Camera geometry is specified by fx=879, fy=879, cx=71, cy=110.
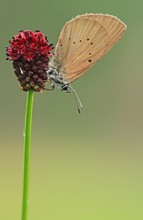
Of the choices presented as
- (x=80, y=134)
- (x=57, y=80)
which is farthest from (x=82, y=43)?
(x=80, y=134)

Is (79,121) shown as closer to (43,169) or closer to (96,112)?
Answer: (96,112)

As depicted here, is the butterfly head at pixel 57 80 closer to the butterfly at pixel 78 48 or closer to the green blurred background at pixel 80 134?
the butterfly at pixel 78 48

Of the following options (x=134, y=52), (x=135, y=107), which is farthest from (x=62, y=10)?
(x=135, y=107)

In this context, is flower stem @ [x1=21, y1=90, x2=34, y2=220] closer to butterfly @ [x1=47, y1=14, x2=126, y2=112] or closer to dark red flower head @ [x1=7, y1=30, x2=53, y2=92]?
dark red flower head @ [x1=7, y1=30, x2=53, y2=92]

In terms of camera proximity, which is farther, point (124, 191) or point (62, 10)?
point (62, 10)

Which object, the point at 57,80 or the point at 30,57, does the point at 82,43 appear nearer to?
the point at 57,80

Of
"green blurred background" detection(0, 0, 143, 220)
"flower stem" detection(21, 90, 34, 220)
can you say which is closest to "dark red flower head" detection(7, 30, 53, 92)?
"flower stem" detection(21, 90, 34, 220)

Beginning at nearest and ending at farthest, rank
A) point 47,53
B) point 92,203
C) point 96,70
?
point 47,53, point 92,203, point 96,70
